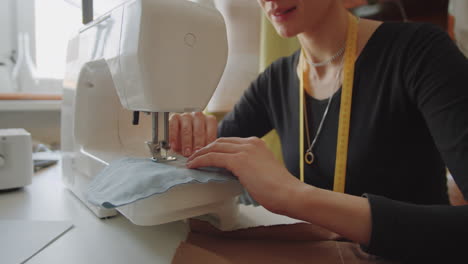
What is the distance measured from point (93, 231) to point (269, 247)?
360mm

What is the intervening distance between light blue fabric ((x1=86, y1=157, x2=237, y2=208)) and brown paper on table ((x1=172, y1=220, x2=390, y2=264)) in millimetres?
105

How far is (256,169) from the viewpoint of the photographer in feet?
1.96

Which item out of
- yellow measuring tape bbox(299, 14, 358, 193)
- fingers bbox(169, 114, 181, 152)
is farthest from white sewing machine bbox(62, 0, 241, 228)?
yellow measuring tape bbox(299, 14, 358, 193)

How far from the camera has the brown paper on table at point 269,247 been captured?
505 mm

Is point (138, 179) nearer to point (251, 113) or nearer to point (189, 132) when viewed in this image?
point (189, 132)

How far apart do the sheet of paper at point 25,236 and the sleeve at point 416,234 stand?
57 cm

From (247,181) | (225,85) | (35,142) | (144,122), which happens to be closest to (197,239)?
(247,181)

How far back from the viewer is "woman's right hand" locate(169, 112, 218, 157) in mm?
916

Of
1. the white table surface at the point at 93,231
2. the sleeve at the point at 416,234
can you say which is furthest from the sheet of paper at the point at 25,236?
the sleeve at the point at 416,234

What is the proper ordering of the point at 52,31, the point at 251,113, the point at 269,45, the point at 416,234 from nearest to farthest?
the point at 416,234, the point at 251,113, the point at 269,45, the point at 52,31

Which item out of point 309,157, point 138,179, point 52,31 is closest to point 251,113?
point 309,157

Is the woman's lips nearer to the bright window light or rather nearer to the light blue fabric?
the light blue fabric

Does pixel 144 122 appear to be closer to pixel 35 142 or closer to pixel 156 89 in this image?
pixel 156 89

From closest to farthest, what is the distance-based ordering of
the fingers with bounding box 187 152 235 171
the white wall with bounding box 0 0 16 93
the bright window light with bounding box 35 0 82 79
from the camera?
the fingers with bounding box 187 152 235 171, the white wall with bounding box 0 0 16 93, the bright window light with bounding box 35 0 82 79
